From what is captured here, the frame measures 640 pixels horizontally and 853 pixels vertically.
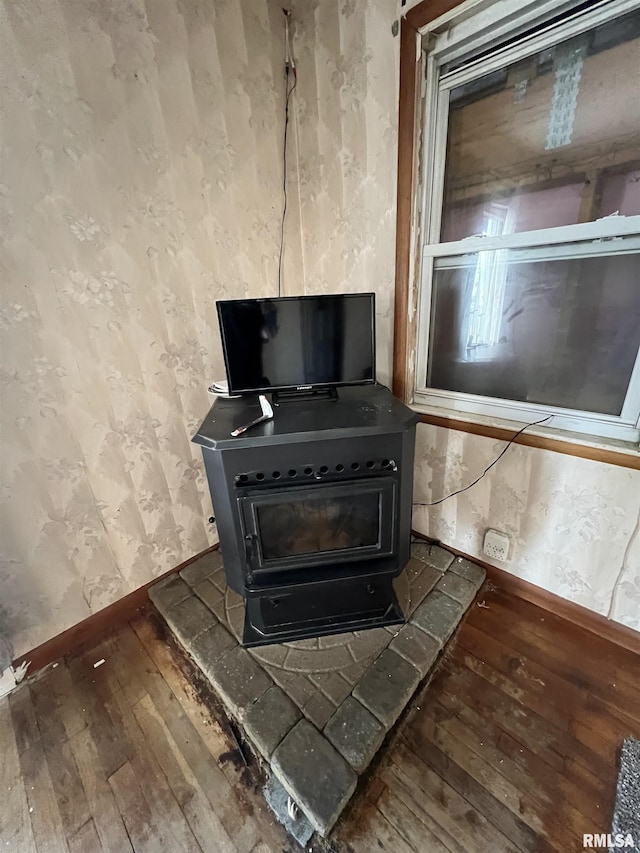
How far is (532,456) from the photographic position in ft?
4.17

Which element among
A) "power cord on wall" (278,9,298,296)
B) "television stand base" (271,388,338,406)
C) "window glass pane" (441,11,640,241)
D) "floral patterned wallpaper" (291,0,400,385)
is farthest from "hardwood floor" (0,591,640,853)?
"power cord on wall" (278,9,298,296)

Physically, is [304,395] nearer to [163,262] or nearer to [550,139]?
[163,262]

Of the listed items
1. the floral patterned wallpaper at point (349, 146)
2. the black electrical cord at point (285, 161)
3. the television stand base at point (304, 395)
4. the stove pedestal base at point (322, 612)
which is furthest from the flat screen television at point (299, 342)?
the stove pedestal base at point (322, 612)

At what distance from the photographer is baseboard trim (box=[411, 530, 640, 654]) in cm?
122

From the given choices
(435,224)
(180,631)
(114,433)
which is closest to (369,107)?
(435,224)

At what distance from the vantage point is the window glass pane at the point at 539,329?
1.07 m

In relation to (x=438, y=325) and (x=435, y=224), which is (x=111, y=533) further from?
(x=435, y=224)

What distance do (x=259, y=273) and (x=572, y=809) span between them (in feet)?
6.74

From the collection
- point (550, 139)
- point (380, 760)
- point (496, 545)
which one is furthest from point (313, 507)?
point (550, 139)

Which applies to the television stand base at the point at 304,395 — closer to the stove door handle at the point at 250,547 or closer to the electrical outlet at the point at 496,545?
the stove door handle at the point at 250,547

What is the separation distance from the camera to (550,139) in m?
1.06

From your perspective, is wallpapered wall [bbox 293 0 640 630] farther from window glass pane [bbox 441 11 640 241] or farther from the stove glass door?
the stove glass door

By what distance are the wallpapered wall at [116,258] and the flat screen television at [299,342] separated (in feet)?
1.17

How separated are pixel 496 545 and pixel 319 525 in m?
0.81
